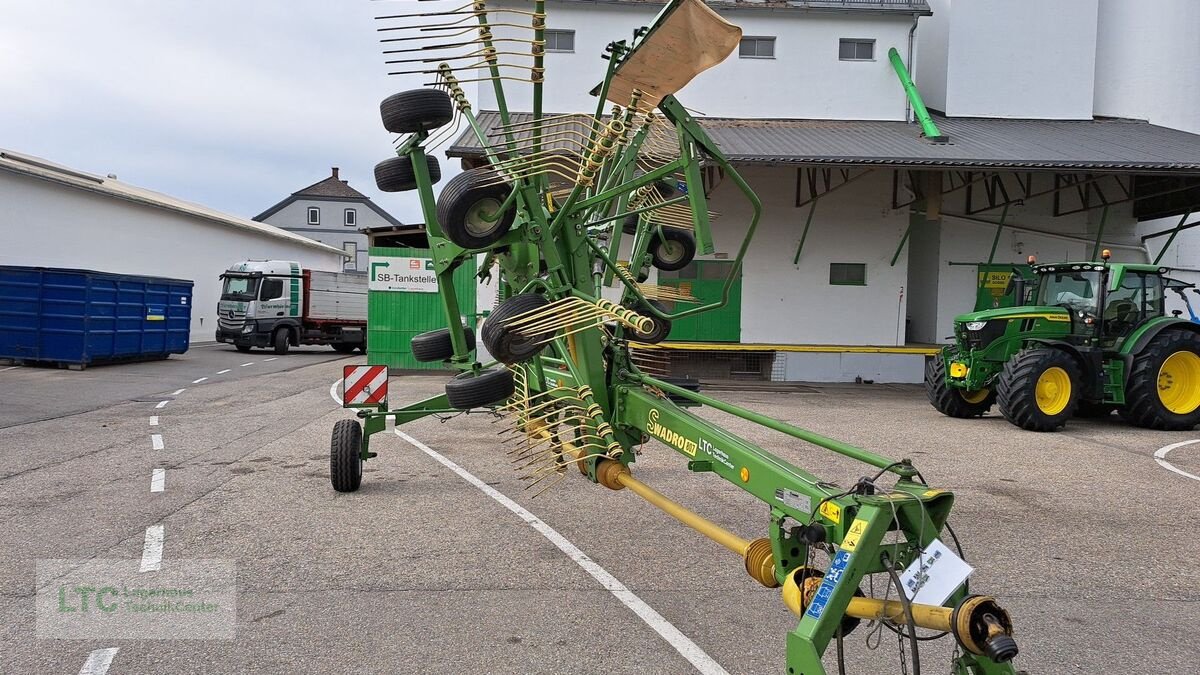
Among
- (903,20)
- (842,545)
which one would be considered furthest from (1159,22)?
(842,545)

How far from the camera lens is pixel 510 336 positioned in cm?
371

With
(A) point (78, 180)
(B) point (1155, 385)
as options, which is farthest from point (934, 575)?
(A) point (78, 180)

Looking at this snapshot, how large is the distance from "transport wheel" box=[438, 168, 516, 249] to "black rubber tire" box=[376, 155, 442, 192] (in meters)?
1.04

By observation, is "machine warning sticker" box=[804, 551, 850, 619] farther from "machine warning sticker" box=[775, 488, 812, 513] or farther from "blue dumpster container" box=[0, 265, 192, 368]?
"blue dumpster container" box=[0, 265, 192, 368]

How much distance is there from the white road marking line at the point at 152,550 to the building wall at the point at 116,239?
19.7 m

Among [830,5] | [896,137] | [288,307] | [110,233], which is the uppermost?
[830,5]

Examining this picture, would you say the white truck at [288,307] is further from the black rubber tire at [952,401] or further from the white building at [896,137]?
the black rubber tire at [952,401]

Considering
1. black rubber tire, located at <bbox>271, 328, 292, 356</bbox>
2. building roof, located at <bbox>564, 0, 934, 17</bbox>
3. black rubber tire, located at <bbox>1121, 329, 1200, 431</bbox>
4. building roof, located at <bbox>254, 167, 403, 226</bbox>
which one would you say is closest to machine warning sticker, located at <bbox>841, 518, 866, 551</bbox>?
black rubber tire, located at <bbox>1121, 329, 1200, 431</bbox>

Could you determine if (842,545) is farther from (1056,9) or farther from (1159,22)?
(1159,22)

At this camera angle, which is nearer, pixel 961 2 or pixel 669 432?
pixel 669 432

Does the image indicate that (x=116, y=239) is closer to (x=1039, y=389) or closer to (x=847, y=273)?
(x=847, y=273)

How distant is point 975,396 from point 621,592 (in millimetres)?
8995

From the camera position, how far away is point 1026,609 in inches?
160

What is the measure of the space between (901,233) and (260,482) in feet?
47.0
